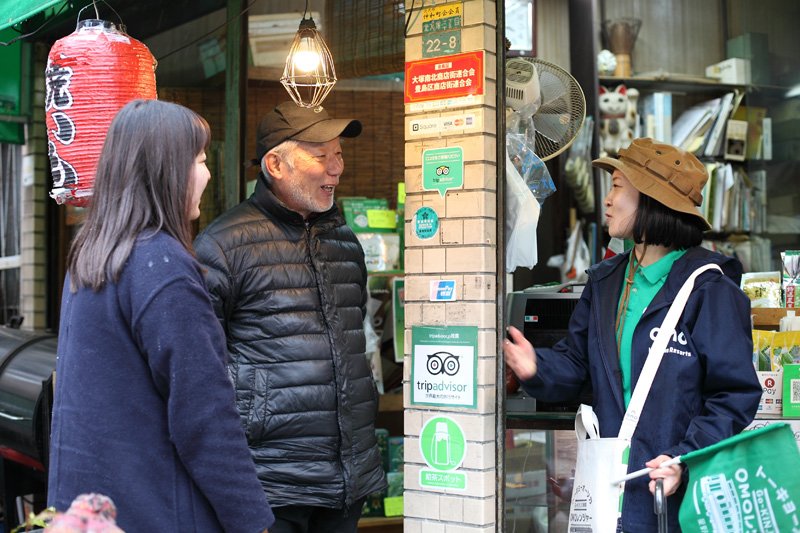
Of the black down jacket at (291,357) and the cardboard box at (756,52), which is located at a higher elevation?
the cardboard box at (756,52)

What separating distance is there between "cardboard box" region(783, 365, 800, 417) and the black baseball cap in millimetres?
1946

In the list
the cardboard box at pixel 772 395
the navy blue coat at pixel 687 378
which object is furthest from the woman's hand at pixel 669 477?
the cardboard box at pixel 772 395

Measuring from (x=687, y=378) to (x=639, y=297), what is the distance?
1.14 ft

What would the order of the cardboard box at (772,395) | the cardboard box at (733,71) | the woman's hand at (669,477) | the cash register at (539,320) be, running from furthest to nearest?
the cardboard box at (733,71) → the cash register at (539,320) → the cardboard box at (772,395) → the woman's hand at (669,477)

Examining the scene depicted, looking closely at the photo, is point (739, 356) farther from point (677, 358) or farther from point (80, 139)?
point (80, 139)

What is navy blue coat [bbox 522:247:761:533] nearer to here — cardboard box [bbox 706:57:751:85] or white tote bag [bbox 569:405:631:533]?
white tote bag [bbox 569:405:631:533]

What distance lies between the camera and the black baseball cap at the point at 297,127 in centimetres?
376

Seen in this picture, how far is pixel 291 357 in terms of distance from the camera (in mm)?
3514

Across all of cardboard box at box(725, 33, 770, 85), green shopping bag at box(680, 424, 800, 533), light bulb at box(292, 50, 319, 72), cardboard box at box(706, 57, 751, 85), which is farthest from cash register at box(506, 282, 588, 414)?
cardboard box at box(725, 33, 770, 85)

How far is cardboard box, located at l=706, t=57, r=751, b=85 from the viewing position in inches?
275

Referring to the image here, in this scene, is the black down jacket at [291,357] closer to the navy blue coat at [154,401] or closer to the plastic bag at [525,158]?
the plastic bag at [525,158]

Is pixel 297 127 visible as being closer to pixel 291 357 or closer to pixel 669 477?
pixel 291 357

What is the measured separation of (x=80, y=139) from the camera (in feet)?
11.5

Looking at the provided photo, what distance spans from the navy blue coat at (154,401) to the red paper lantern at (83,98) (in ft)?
4.43
